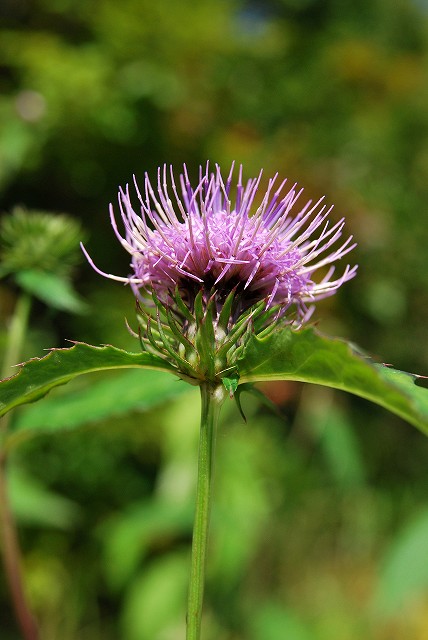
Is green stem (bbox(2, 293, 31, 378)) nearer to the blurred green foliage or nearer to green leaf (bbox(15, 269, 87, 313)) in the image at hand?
green leaf (bbox(15, 269, 87, 313))

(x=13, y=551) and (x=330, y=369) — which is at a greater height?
(x=330, y=369)

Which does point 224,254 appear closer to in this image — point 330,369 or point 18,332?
point 330,369

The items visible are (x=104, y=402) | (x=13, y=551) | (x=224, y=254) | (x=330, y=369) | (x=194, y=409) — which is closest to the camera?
(x=330, y=369)

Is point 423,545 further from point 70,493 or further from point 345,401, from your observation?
point 345,401

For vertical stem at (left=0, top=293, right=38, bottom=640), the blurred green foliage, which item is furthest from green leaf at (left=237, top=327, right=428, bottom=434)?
the blurred green foliage

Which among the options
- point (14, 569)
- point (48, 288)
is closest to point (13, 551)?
point (14, 569)

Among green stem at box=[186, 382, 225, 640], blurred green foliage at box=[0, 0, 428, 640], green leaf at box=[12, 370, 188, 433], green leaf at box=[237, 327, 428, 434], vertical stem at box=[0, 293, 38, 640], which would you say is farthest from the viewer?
blurred green foliage at box=[0, 0, 428, 640]

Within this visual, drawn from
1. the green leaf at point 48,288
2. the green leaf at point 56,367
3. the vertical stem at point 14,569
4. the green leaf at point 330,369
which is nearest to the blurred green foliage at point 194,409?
the vertical stem at point 14,569
